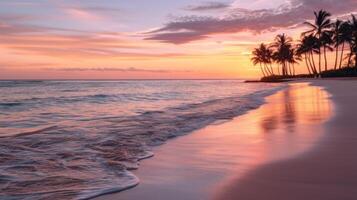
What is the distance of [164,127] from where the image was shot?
1045 cm

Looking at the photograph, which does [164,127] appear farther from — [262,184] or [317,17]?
[317,17]

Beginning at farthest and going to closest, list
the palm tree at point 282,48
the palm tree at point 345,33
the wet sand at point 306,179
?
1. the palm tree at point 282,48
2. the palm tree at point 345,33
3. the wet sand at point 306,179

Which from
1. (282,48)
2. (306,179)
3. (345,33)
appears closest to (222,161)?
(306,179)

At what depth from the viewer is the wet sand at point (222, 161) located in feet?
13.9

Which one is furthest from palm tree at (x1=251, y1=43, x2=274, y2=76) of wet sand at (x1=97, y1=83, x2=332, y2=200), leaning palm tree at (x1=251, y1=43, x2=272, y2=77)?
wet sand at (x1=97, y1=83, x2=332, y2=200)

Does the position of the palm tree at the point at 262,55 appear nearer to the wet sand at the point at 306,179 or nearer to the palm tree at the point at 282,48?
the palm tree at the point at 282,48

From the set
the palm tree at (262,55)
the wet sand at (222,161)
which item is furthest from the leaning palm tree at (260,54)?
the wet sand at (222,161)

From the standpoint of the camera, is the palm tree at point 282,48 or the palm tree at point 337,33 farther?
the palm tree at point 282,48

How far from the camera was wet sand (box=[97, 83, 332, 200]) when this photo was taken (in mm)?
4230

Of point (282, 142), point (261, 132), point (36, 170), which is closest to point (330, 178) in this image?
point (282, 142)

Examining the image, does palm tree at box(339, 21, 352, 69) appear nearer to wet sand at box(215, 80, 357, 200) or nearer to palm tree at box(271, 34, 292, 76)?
palm tree at box(271, 34, 292, 76)

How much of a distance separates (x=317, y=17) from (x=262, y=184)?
6398 centimetres

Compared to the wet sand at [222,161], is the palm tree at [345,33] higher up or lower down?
higher up

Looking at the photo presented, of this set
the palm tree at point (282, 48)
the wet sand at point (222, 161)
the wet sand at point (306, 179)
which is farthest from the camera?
the palm tree at point (282, 48)
